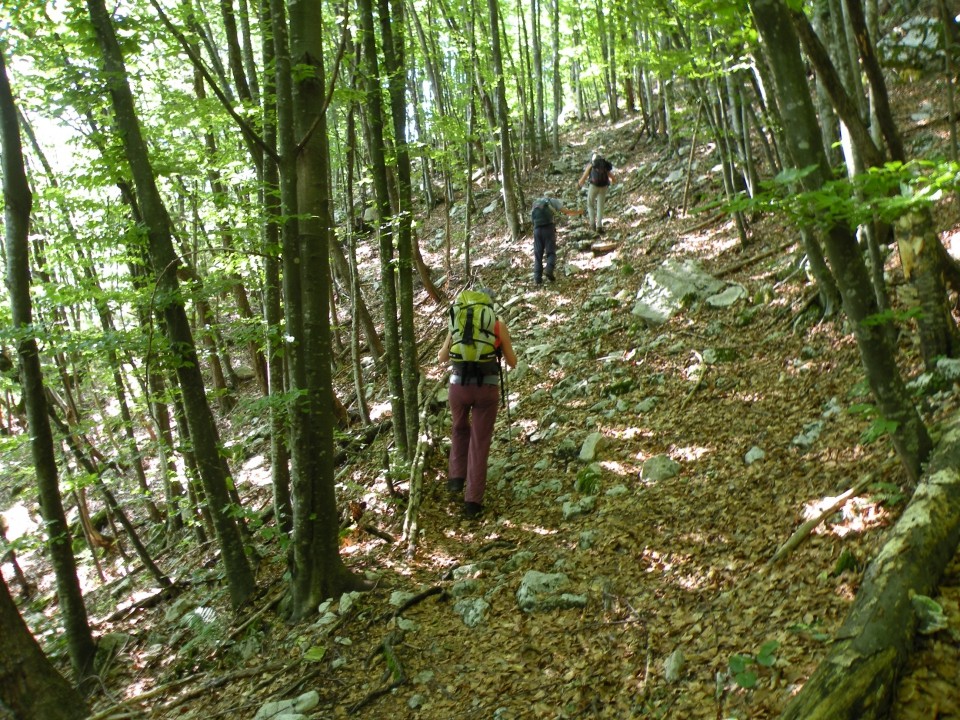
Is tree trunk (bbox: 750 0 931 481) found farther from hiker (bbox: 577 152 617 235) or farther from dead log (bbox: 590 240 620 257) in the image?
hiker (bbox: 577 152 617 235)

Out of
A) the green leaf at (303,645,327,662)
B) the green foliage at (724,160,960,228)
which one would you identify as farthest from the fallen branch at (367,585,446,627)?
the green foliage at (724,160,960,228)

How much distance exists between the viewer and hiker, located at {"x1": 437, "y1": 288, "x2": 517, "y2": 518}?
20.2ft

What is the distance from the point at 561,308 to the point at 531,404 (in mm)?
3222

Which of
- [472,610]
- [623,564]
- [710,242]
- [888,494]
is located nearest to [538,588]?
[472,610]

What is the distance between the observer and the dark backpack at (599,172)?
42.7ft

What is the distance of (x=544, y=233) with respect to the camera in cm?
1205

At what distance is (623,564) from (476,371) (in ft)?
7.75

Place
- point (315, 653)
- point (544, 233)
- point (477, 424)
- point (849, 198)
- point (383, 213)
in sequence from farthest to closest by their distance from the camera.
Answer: point (544, 233) → point (383, 213) → point (477, 424) → point (315, 653) → point (849, 198)

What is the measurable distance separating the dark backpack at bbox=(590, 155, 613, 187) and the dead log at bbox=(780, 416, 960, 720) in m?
10.7

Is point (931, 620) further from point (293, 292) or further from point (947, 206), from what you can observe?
point (947, 206)

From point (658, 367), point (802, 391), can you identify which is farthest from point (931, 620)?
point (658, 367)

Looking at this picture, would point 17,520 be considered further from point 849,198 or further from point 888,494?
point 849,198

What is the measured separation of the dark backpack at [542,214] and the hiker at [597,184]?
165 centimetres

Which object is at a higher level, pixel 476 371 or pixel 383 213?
pixel 383 213
